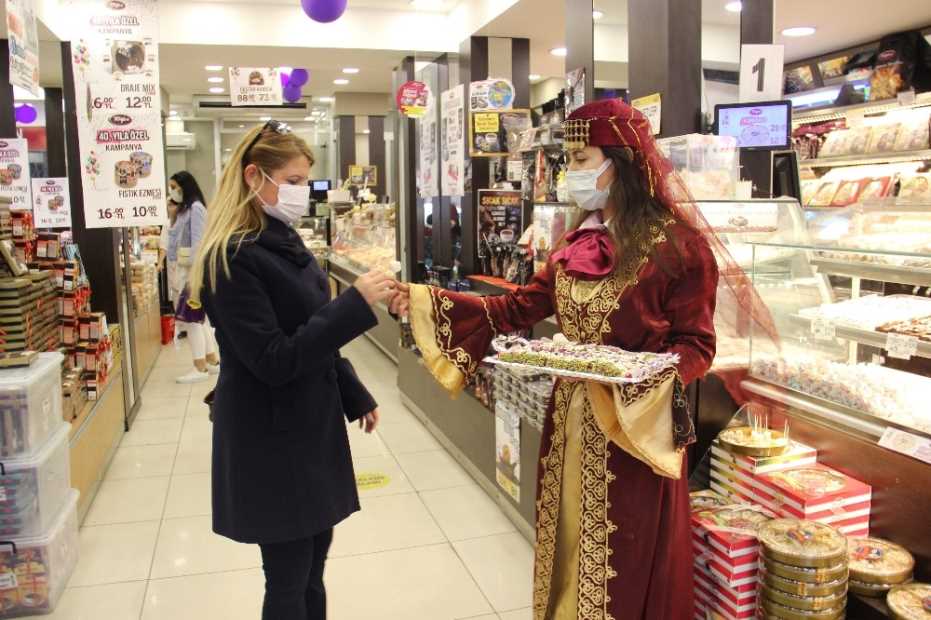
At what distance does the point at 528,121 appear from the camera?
582cm

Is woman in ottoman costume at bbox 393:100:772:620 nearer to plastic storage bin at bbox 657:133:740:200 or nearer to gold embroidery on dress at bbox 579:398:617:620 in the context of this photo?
gold embroidery on dress at bbox 579:398:617:620

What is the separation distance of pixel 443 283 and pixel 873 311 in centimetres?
376

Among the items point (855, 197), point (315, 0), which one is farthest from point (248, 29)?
point (855, 197)

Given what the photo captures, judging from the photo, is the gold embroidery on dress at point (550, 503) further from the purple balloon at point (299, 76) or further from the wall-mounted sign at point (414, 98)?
the purple balloon at point (299, 76)

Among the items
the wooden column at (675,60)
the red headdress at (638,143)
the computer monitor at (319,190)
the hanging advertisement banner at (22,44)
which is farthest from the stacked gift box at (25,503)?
the computer monitor at (319,190)

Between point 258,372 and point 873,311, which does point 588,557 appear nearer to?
point 258,372

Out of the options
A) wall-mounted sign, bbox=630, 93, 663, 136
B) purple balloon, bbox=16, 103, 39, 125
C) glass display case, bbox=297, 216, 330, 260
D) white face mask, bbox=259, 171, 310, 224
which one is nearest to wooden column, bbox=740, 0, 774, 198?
wall-mounted sign, bbox=630, 93, 663, 136

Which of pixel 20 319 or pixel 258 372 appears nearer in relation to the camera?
pixel 258 372

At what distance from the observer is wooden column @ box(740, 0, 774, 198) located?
14.0 ft

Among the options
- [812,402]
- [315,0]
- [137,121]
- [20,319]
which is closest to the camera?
[812,402]

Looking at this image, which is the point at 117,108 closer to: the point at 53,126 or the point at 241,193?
the point at 241,193

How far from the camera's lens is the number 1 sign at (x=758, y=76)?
3.76m

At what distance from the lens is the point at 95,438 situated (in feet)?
15.0

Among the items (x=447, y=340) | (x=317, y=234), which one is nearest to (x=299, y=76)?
(x=317, y=234)
